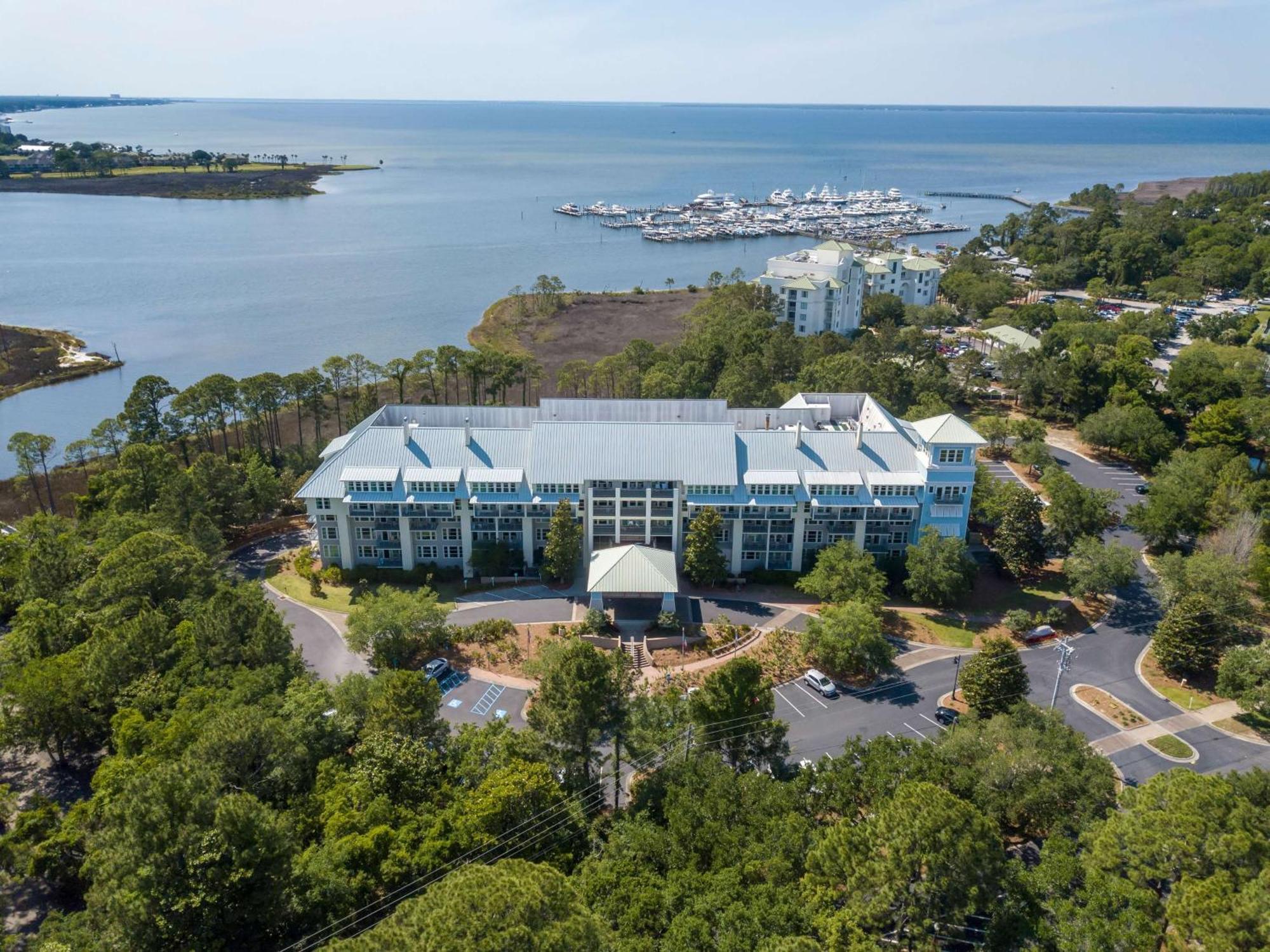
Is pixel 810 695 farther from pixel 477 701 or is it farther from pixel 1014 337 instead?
pixel 1014 337

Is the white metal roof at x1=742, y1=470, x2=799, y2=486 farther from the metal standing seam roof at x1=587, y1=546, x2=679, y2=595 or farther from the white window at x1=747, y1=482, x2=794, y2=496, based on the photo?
the metal standing seam roof at x1=587, y1=546, x2=679, y2=595

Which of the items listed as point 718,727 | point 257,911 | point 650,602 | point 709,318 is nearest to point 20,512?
point 650,602

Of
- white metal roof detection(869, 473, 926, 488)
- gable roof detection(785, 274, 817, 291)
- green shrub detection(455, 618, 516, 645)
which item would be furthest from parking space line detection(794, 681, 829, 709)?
gable roof detection(785, 274, 817, 291)

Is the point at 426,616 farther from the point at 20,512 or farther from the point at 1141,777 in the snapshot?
the point at 20,512

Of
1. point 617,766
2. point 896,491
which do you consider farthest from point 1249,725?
point 617,766

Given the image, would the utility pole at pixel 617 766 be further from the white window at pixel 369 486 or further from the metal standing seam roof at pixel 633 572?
the white window at pixel 369 486

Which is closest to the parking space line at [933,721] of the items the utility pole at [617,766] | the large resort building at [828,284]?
the utility pole at [617,766]
